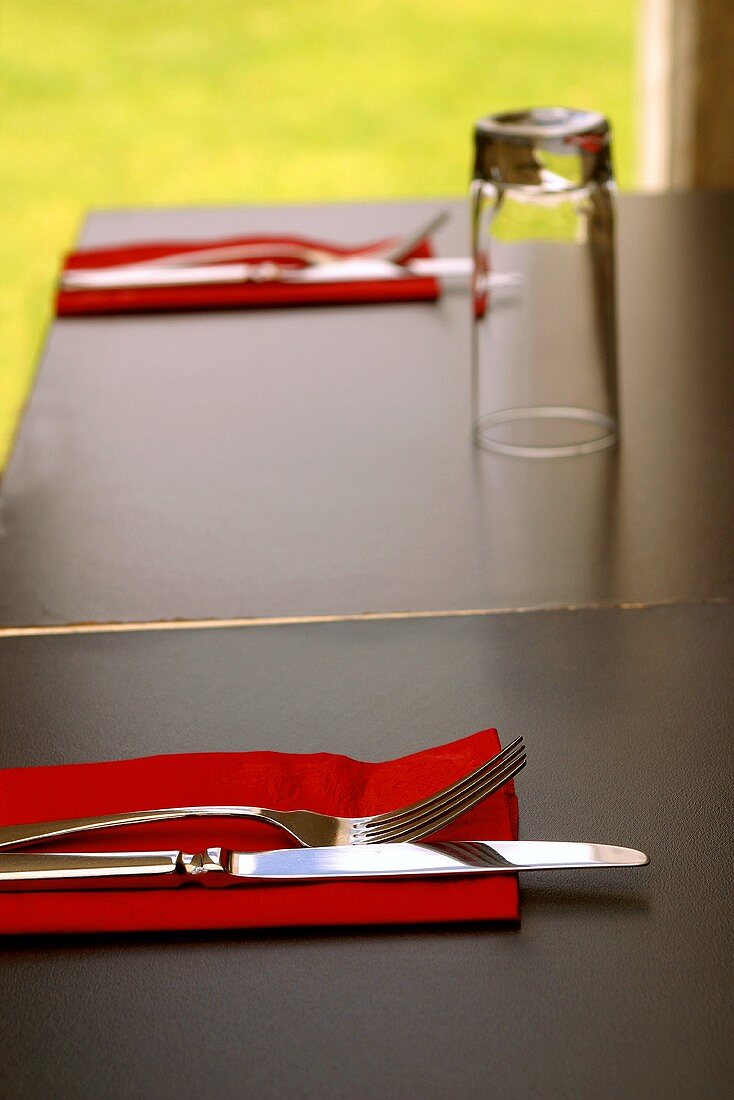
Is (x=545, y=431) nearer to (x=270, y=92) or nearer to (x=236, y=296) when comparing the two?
(x=236, y=296)

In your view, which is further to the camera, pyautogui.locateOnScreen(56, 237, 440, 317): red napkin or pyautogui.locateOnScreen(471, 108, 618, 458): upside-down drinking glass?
pyautogui.locateOnScreen(56, 237, 440, 317): red napkin

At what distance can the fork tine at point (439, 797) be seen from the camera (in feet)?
1.93

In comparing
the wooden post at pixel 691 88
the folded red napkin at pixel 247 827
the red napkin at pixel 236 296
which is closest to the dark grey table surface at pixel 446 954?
the folded red napkin at pixel 247 827

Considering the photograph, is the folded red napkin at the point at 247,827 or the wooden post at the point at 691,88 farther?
the wooden post at the point at 691,88

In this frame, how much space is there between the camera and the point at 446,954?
21.0 inches

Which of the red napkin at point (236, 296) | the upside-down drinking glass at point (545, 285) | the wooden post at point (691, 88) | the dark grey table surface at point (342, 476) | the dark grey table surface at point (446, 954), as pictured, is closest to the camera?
the dark grey table surface at point (446, 954)

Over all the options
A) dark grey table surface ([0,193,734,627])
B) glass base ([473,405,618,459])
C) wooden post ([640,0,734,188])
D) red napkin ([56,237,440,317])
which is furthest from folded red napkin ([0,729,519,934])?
wooden post ([640,0,734,188])

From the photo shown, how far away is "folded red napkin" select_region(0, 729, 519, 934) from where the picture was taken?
1.80 feet

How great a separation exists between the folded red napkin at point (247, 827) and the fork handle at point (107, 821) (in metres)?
0.01

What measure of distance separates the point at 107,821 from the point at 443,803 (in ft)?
0.46

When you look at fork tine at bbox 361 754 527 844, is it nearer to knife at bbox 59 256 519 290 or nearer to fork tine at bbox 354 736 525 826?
fork tine at bbox 354 736 525 826

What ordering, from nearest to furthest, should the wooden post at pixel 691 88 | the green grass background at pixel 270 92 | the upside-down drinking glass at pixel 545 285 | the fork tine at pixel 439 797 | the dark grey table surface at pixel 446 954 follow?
the dark grey table surface at pixel 446 954 < the fork tine at pixel 439 797 < the upside-down drinking glass at pixel 545 285 < the wooden post at pixel 691 88 < the green grass background at pixel 270 92

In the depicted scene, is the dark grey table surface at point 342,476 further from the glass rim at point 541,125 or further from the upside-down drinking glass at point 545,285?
the glass rim at point 541,125

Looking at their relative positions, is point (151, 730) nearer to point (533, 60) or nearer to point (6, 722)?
point (6, 722)
